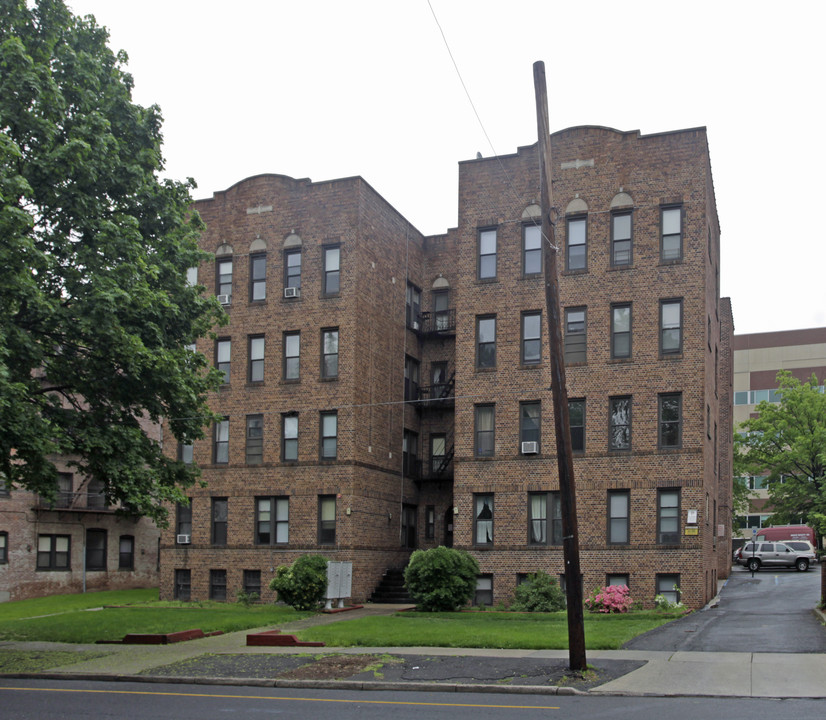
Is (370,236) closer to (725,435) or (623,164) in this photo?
(623,164)

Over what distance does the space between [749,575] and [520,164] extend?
85.2ft

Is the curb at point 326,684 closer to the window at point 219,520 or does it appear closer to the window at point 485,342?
the window at point 219,520

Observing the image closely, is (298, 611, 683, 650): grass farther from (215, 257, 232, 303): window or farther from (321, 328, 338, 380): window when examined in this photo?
(215, 257, 232, 303): window

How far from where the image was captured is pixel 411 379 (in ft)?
124

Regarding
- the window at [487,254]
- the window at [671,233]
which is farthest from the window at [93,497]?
the window at [671,233]

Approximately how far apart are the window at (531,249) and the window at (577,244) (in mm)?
1027

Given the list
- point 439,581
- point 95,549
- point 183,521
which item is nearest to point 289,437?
point 183,521

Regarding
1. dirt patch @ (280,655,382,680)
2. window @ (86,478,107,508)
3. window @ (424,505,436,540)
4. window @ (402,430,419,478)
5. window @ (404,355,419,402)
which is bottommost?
dirt patch @ (280,655,382,680)

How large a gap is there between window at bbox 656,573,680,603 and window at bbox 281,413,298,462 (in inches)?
512

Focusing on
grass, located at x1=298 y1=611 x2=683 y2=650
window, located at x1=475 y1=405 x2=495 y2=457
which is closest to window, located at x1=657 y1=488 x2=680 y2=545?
grass, located at x1=298 y1=611 x2=683 y2=650

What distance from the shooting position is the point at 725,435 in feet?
162

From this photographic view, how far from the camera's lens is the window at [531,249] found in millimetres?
32156

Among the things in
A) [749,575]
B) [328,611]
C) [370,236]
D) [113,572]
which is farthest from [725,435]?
[113,572]

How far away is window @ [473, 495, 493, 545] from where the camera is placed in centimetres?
3139
